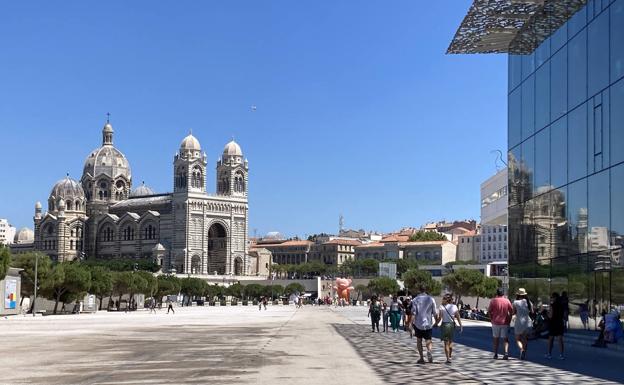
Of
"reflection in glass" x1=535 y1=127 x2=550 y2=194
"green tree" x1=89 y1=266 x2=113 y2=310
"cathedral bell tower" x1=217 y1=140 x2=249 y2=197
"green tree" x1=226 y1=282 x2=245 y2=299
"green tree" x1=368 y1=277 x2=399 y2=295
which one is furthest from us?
"cathedral bell tower" x1=217 y1=140 x2=249 y2=197

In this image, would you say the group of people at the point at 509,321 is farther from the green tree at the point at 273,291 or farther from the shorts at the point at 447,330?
the green tree at the point at 273,291

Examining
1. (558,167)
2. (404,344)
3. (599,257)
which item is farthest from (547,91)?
(404,344)

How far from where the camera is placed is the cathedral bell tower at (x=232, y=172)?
18800 cm

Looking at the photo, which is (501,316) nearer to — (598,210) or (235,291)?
(598,210)

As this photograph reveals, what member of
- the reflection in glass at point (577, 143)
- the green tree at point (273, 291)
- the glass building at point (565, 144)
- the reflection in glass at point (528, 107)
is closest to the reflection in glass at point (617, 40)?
the glass building at point (565, 144)

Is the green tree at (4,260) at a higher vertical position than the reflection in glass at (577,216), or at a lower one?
lower

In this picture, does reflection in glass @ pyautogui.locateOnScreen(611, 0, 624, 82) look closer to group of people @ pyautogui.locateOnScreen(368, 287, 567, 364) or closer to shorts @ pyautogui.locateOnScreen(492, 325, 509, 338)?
group of people @ pyautogui.locateOnScreen(368, 287, 567, 364)

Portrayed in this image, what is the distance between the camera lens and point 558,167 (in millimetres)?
32875

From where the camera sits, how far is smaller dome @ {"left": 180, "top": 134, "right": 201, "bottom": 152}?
186 meters

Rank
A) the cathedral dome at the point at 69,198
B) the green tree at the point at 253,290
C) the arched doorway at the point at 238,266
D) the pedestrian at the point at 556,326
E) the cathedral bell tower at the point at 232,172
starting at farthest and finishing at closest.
→ the cathedral dome at the point at 69,198
the cathedral bell tower at the point at 232,172
the arched doorway at the point at 238,266
the green tree at the point at 253,290
the pedestrian at the point at 556,326

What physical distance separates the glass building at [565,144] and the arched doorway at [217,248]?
143733mm

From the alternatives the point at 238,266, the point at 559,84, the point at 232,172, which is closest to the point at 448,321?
the point at 559,84

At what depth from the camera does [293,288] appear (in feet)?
538

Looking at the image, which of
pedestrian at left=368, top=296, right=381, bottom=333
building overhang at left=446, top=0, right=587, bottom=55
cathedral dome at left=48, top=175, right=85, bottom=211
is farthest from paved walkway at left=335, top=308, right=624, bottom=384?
cathedral dome at left=48, top=175, right=85, bottom=211
